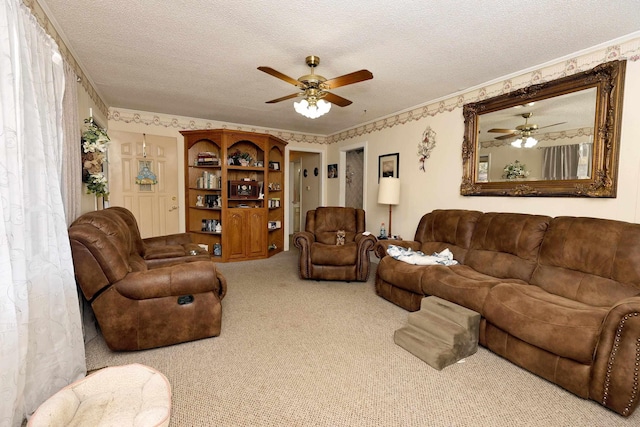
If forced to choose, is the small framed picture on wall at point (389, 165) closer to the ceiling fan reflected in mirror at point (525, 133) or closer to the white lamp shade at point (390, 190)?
the white lamp shade at point (390, 190)

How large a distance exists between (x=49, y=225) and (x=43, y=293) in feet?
1.20

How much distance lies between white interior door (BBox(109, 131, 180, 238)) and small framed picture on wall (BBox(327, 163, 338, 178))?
298 centimetres

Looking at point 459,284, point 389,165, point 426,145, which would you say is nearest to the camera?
point 459,284

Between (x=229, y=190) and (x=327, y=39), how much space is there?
10.3 feet

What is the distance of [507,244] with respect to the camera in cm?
277

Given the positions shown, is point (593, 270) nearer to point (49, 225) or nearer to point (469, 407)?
point (469, 407)

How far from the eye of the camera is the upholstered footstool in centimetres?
115

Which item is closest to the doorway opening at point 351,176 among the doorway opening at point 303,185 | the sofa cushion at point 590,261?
the doorway opening at point 303,185

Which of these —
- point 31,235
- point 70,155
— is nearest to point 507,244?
point 31,235

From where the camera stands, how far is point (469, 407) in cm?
164

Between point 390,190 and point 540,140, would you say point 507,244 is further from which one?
point 390,190

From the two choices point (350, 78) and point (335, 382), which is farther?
point (350, 78)

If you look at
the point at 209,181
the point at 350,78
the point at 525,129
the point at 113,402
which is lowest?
the point at 113,402

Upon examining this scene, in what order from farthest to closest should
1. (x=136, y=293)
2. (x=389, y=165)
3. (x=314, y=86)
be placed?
(x=389, y=165), (x=314, y=86), (x=136, y=293)
